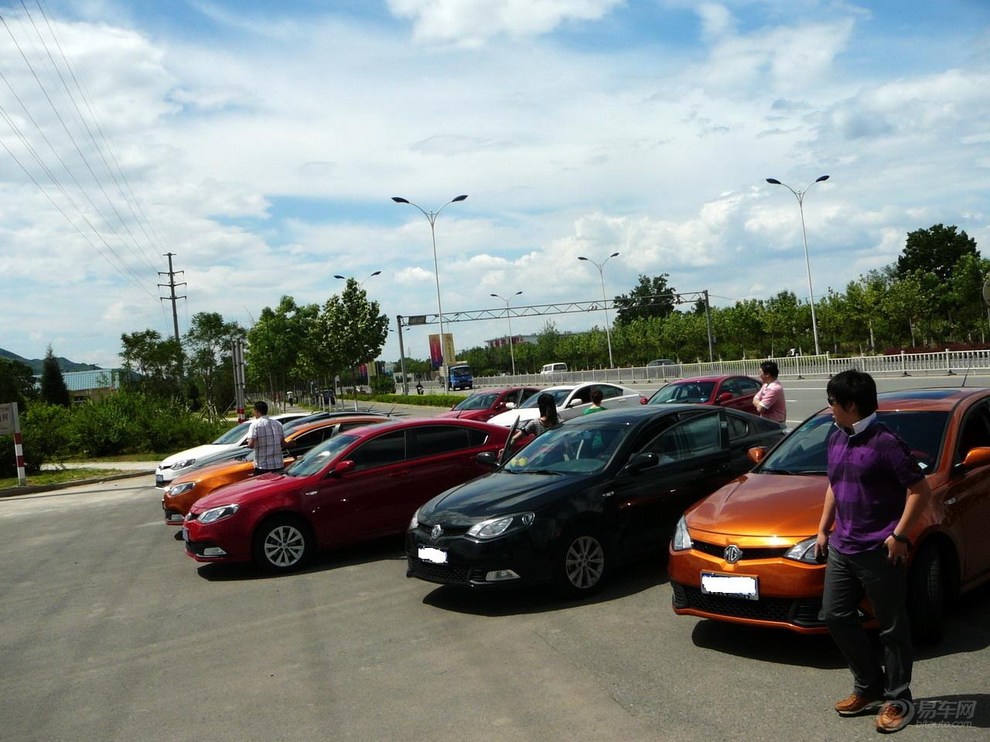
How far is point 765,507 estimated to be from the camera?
5797 mm

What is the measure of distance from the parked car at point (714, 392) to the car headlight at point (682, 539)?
40.4ft

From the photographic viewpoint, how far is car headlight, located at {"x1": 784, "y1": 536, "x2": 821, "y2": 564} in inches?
209

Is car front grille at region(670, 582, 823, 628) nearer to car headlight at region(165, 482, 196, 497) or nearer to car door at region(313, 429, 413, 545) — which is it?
car door at region(313, 429, 413, 545)

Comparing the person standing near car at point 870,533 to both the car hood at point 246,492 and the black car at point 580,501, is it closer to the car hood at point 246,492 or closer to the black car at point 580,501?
the black car at point 580,501

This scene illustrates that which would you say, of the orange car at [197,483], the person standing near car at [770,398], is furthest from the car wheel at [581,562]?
the person standing near car at [770,398]

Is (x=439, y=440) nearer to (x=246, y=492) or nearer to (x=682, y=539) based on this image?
(x=246, y=492)

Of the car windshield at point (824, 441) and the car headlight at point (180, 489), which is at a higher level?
the car windshield at point (824, 441)

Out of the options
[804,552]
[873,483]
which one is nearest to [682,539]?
[804,552]

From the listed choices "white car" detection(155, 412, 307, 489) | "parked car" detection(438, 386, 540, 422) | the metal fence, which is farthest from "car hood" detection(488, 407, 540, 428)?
the metal fence

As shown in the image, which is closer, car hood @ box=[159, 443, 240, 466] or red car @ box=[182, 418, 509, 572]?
red car @ box=[182, 418, 509, 572]

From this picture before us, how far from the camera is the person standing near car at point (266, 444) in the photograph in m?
11.8

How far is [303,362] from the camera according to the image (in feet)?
231

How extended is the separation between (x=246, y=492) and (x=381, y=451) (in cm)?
150

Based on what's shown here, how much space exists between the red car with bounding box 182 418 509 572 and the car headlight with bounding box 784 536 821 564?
200 inches
